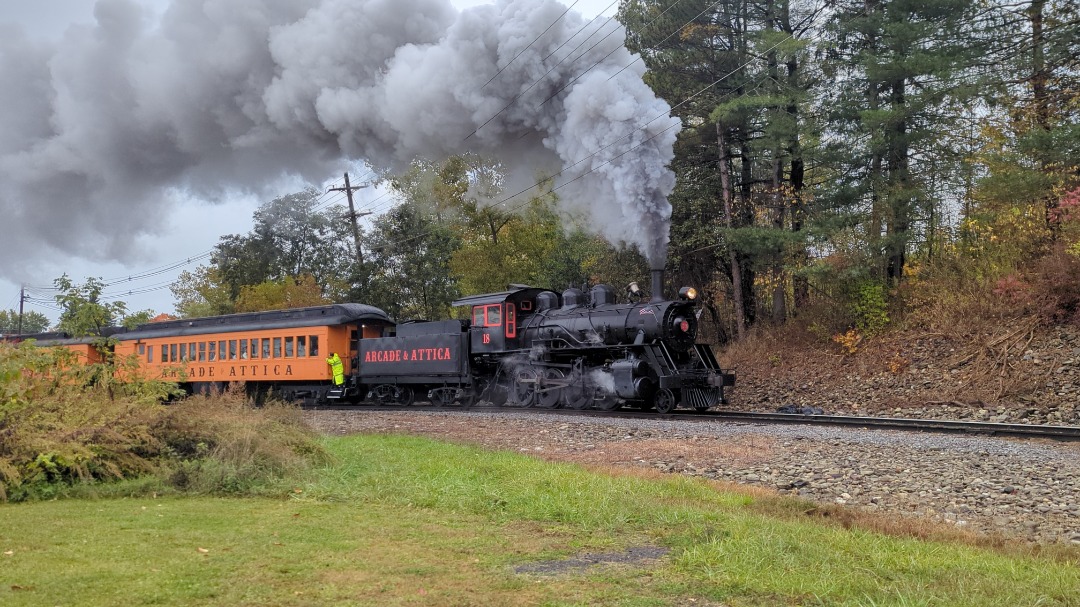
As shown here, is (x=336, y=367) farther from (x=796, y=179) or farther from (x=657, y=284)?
(x=796, y=179)

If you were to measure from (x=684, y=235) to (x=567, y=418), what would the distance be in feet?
40.7

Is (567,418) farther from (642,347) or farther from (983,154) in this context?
(983,154)

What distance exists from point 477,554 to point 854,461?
612 cm

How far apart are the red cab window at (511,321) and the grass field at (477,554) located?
12.9 meters

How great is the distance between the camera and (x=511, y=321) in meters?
21.3

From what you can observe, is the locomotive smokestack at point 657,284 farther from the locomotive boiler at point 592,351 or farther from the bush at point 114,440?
the bush at point 114,440

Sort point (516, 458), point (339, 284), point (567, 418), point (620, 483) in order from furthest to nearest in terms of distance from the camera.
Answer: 1. point (339, 284)
2. point (567, 418)
3. point (516, 458)
4. point (620, 483)

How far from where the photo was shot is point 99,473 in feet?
28.6

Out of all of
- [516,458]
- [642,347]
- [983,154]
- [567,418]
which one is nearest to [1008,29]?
[983,154]

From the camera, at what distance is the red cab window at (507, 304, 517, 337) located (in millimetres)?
21250

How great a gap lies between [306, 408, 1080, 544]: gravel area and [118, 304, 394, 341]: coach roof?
9210mm

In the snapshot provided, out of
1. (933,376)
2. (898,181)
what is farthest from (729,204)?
(933,376)

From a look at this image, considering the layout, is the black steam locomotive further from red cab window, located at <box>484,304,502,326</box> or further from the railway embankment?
the railway embankment

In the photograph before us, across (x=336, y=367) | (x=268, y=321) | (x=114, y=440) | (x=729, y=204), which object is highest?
(x=729, y=204)
